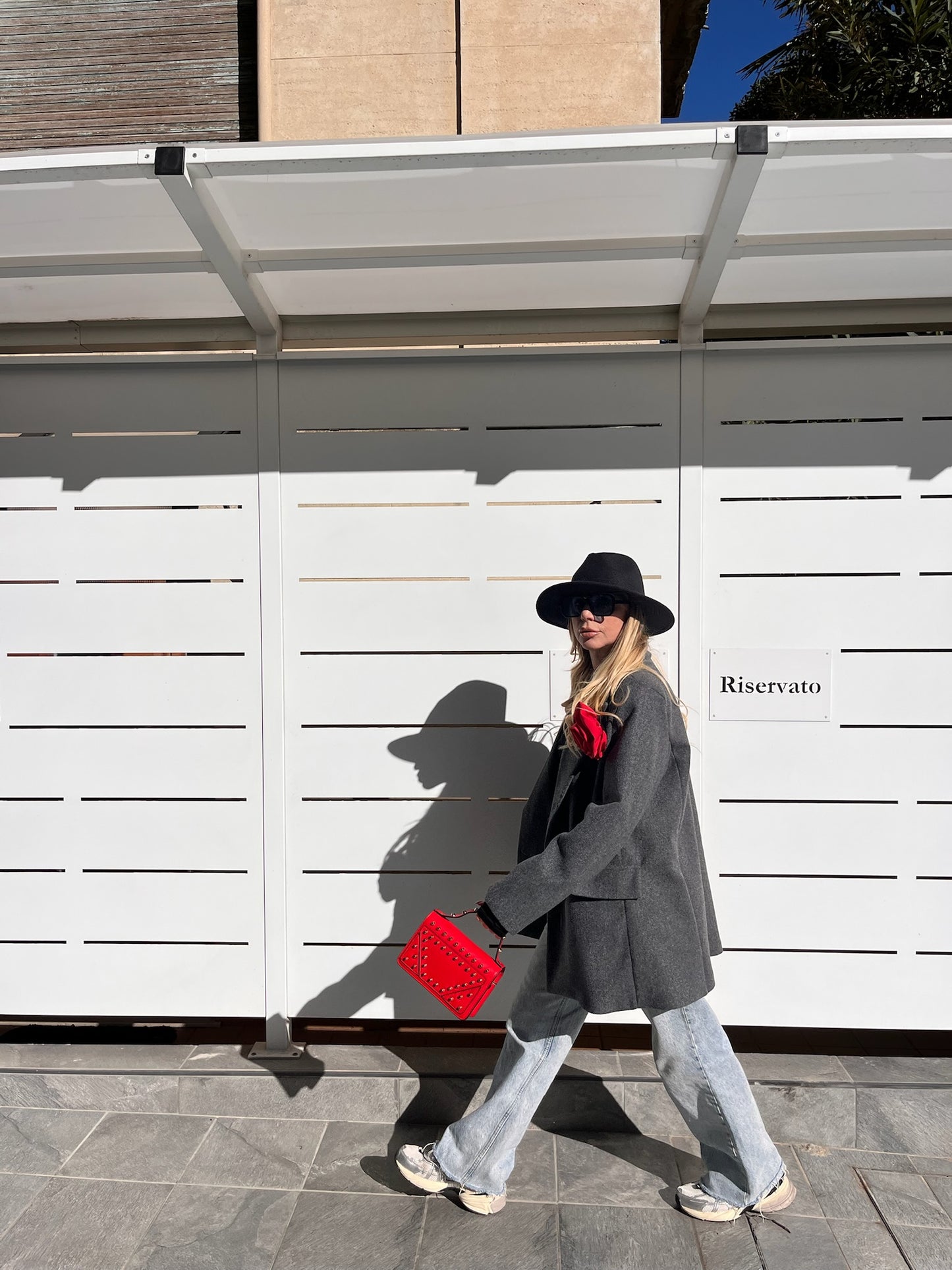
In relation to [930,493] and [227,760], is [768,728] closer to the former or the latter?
[930,493]

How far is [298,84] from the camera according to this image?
3.97 meters

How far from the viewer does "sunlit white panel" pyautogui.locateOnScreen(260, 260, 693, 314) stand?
124 inches

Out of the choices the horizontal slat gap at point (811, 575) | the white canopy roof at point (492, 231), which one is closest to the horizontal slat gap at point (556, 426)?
the white canopy roof at point (492, 231)

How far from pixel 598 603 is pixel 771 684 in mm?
1156

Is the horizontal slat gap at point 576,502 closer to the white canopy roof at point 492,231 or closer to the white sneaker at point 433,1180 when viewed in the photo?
the white canopy roof at point 492,231

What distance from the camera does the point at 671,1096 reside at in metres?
2.69

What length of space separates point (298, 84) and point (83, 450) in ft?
6.52

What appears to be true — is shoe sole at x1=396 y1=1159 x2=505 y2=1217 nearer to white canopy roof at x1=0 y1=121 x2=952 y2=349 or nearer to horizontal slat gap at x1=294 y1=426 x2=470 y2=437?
horizontal slat gap at x1=294 y1=426 x2=470 y2=437

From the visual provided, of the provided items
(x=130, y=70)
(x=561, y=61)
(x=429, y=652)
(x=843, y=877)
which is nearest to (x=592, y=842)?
(x=429, y=652)

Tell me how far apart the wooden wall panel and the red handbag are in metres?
3.70

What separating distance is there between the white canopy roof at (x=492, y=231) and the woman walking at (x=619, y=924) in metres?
1.18

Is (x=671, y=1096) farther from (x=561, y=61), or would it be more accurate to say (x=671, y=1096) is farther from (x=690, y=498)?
(x=561, y=61)

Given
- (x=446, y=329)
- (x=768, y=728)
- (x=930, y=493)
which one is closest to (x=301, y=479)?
(x=446, y=329)

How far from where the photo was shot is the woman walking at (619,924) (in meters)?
2.49
